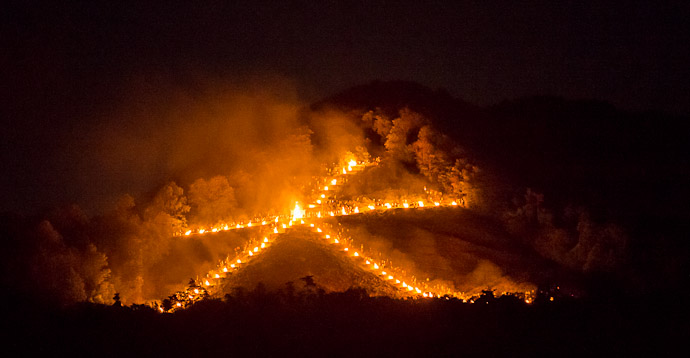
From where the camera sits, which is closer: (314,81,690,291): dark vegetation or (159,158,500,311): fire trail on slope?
(159,158,500,311): fire trail on slope

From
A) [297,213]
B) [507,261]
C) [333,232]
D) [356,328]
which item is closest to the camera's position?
[356,328]

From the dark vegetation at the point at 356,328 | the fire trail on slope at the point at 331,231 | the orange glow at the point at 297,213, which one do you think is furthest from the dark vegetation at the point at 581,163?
the orange glow at the point at 297,213

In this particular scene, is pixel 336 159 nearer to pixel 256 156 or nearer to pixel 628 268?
pixel 256 156

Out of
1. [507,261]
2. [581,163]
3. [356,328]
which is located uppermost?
[581,163]

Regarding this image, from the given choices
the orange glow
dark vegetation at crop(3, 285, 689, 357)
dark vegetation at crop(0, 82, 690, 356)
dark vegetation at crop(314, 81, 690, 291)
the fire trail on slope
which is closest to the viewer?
dark vegetation at crop(3, 285, 689, 357)

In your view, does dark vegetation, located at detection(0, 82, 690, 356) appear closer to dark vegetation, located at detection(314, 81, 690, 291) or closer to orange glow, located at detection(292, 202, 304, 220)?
dark vegetation, located at detection(314, 81, 690, 291)

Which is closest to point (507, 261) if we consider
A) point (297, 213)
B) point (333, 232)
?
point (333, 232)

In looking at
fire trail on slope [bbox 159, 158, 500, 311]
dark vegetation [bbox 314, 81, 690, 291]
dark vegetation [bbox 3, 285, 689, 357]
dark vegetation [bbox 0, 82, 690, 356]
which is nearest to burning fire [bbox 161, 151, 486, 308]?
fire trail on slope [bbox 159, 158, 500, 311]

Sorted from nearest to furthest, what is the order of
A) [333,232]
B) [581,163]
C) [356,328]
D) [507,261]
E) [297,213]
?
[356,328]
[507,261]
[333,232]
[297,213]
[581,163]

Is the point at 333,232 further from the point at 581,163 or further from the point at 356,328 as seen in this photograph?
the point at 581,163
